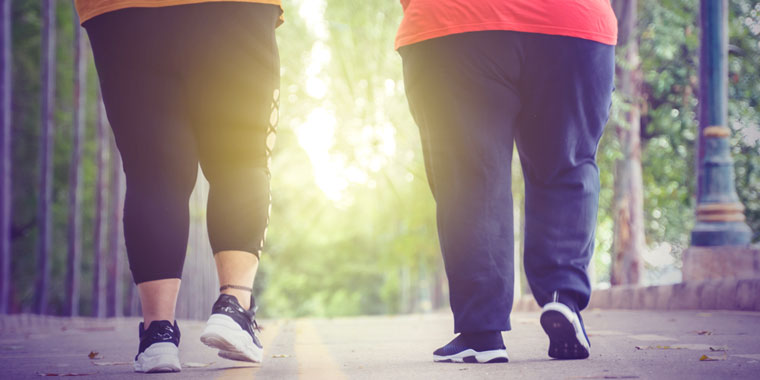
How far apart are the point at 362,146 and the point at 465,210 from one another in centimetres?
1493

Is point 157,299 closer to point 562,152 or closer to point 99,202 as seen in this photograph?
point 562,152

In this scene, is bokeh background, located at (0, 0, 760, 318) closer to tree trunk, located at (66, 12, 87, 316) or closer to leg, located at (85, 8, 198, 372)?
tree trunk, located at (66, 12, 87, 316)

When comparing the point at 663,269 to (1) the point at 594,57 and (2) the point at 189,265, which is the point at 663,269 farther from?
(1) the point at 594,57

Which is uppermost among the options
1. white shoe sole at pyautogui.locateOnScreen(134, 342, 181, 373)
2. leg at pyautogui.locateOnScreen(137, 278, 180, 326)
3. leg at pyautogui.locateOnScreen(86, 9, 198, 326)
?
leg at pyautogui.locateOnScreen(86, 9, 198, 326)

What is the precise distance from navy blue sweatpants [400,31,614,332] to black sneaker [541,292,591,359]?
8cm

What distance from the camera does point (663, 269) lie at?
2028cm

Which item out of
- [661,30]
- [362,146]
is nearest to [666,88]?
[661,30]

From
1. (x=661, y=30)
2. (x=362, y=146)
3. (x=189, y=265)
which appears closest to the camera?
(x=189, y=265)

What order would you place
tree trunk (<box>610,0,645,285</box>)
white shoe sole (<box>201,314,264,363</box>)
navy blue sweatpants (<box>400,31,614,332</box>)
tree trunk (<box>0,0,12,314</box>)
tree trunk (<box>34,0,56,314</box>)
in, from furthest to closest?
1. tree trunk (<box>610,0,645,285</box>)
2. tree trunk (<box>34,0,56,314</box>)
3. tree trunk (<box>0,0,12,314</box>)
4. navy blue sweatpants (<box>400,31,614,332</box>)
5. white shoe sole (<box>201,314,264,363</box>)

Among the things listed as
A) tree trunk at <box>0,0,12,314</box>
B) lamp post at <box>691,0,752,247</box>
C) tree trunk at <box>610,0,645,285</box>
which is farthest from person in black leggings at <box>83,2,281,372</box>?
tree trunk at <box>610,0,645,285</box>

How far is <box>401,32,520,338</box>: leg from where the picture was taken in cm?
322

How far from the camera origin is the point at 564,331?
10.4 feet

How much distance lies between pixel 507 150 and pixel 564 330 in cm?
66

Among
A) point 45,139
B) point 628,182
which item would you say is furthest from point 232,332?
point 628,182
